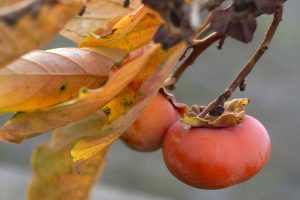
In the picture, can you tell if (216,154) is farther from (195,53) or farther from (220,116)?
(195,53)

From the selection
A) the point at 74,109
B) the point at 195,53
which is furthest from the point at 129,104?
the point at 195,53

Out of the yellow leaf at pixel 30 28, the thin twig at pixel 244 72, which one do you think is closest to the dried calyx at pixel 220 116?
the thin twig at pixel 244 72

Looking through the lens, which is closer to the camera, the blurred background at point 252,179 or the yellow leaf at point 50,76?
the yellow leaf at point 50,76

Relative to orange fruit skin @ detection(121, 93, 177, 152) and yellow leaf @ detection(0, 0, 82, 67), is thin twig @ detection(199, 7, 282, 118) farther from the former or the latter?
yellow leaf @ detection(0, 0, 82, 67)

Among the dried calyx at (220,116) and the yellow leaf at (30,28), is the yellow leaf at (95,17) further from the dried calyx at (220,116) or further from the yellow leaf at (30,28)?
the yellow leaf at (30,28)

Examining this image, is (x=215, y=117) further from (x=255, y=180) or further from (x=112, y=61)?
(x=255, y=180)

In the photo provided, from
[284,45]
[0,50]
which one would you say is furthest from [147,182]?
[0,50]
